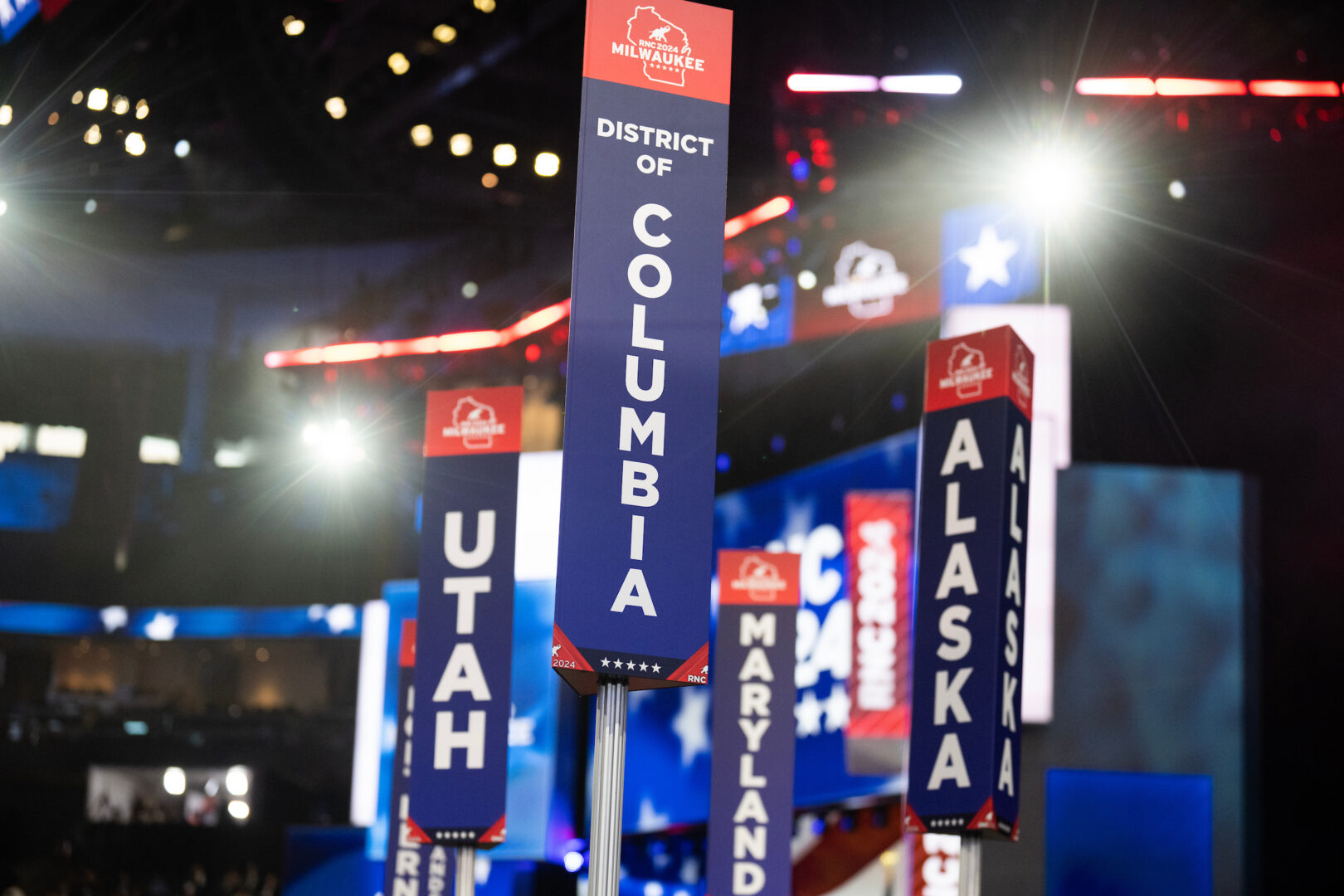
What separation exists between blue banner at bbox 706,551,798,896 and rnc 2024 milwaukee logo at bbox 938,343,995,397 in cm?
351

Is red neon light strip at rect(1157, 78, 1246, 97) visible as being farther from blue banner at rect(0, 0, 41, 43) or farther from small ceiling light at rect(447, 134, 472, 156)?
blue banner at rect(0, 0, 41, 43)

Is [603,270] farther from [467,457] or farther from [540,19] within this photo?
[540,19]

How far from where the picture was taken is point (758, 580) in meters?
10.3

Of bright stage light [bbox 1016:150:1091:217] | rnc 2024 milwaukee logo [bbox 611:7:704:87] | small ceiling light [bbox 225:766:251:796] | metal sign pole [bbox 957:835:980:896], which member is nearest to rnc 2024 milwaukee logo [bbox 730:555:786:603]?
metal sign pole [bbox 957:835:980:896]

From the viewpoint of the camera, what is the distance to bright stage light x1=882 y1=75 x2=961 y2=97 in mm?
14680

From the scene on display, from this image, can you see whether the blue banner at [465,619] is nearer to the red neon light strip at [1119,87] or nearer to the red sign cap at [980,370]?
the red sign cap at [980,370]

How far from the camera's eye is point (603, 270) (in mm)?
4625

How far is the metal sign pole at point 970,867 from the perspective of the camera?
6320mm

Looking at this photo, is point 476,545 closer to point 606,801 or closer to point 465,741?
point 465,741

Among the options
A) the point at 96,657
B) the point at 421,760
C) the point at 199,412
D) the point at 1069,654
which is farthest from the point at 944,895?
→ the point at 96,657

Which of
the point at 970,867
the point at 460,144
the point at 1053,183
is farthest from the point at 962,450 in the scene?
the point at 460,144

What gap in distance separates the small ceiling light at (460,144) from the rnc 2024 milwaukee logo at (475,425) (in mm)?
7859

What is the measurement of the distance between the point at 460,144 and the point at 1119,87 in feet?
20.2

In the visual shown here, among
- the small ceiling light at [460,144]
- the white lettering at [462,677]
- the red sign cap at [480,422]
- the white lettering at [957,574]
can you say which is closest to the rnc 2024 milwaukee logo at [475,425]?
the red sign cap at [480,422]
